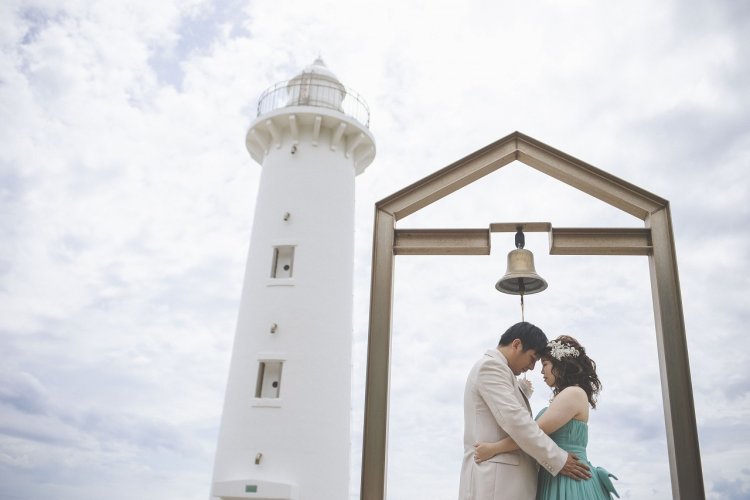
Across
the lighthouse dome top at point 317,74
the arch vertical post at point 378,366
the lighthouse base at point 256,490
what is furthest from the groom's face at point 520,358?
the lighthouse dome top at point 317,74

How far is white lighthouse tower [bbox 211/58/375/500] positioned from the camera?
1312 centimetres

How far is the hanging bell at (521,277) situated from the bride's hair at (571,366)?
1.27 meters

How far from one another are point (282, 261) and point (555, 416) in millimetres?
11884

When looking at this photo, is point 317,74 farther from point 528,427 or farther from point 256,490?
point 528,427

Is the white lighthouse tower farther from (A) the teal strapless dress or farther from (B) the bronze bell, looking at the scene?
(A) the teal strapless dress

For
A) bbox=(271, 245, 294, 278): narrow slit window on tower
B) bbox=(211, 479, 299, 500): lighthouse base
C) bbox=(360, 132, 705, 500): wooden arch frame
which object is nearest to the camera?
bbox=(360, 132, 705, 500): wooden arch frame

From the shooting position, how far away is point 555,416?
3.91 m

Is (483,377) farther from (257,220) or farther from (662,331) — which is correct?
(257,220)

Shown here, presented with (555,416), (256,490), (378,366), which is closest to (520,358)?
(555,416)

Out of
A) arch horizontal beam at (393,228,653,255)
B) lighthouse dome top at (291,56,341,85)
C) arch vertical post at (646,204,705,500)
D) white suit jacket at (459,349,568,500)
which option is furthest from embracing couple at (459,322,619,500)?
lighthouse dome top at (291,56,341,85)

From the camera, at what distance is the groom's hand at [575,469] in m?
3.78

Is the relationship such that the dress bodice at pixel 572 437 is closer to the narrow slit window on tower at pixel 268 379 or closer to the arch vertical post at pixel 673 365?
the arch vertical post at pixel 673 365

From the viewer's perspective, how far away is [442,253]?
527 centimetres

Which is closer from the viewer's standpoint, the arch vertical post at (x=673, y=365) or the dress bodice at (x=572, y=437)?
the dress bodice at (x=572, y=437)
